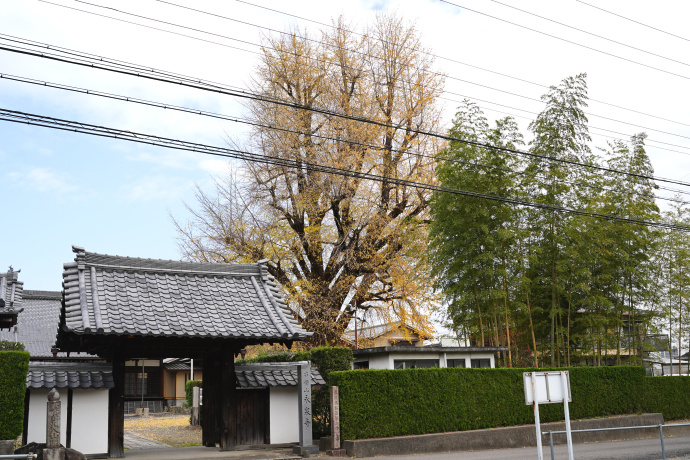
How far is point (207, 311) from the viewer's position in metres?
13.9

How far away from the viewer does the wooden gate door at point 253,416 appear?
14.1m

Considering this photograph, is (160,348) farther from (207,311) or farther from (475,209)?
(475,209)

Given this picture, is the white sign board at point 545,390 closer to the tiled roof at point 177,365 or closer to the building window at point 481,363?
the building window at point 481,363

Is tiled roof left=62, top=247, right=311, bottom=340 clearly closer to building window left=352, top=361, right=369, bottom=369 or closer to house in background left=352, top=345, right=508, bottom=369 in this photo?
house in background left=352, top=345, right=508, bottom=369

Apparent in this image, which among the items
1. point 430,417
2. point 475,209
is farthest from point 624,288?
point 430,417

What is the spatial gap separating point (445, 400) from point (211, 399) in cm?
597

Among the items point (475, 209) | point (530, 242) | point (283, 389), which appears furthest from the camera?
point (530, 242)

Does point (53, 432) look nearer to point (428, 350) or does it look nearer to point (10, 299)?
point (10, 299)

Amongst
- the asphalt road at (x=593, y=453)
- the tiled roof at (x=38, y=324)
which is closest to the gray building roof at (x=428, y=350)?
the asphalt road at (x=593, y=453)

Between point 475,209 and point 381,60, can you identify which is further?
point 381,60

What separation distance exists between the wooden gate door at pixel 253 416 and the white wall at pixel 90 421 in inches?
117

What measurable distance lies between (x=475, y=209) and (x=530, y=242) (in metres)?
2.72

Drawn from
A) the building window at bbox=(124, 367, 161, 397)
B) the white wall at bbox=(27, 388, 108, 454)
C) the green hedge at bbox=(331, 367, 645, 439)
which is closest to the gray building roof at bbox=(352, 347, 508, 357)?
the green hedge at bbox=(331, 367, 645, 439)

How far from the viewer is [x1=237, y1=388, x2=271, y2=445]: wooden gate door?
46.2 ft
